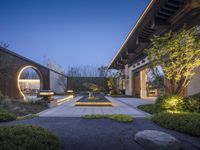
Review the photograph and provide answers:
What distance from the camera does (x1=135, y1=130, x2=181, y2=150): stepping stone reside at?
297cm

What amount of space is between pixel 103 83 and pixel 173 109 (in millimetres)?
18514

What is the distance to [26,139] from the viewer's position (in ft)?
8.38

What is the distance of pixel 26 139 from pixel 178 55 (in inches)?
235

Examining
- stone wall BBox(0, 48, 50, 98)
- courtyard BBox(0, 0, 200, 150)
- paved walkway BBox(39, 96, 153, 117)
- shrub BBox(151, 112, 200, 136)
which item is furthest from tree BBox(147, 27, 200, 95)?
stone wall BBox(0, 48, 50, 98)

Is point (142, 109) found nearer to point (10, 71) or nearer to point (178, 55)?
point (178, 55)

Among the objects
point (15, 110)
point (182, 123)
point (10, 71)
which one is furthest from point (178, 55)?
point (10, 71)

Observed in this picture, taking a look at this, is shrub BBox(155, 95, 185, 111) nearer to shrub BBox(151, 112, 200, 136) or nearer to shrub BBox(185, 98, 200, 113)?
shrub BBox(185, 98, 200, 113)

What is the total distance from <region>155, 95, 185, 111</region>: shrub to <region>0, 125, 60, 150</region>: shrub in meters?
4.88

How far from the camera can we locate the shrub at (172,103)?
20.7 ft

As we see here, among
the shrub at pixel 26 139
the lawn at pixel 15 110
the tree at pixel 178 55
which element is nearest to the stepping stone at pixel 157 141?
the shrub at pixel 26 139

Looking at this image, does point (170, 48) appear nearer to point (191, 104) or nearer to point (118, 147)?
point (191, 104)

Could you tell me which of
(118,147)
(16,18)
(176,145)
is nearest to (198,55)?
(176,145)

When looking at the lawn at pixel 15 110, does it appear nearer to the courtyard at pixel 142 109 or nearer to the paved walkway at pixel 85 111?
the courtyard at pixel 142 109

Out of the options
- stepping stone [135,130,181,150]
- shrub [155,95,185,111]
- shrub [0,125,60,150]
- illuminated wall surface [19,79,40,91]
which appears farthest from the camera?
illuminated wall surface [19,79,40,91]
